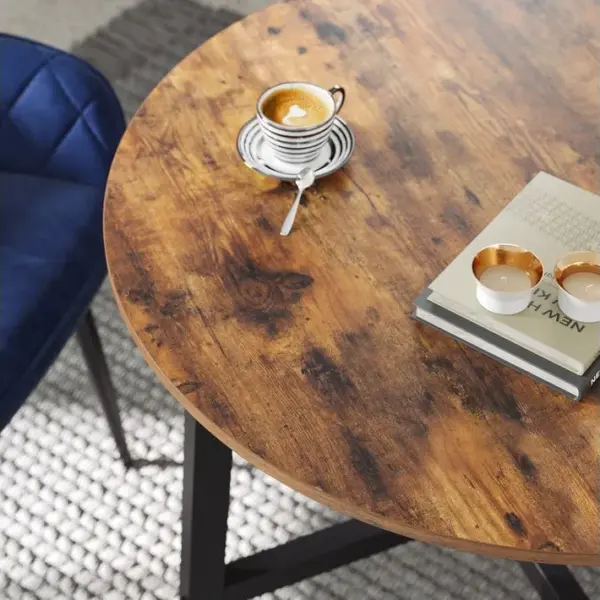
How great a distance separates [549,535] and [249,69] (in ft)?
2.01

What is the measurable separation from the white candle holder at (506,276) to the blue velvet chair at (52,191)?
1.61 ft

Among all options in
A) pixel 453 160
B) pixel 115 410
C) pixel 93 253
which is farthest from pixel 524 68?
pixel 115 410

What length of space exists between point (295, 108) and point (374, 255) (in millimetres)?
184

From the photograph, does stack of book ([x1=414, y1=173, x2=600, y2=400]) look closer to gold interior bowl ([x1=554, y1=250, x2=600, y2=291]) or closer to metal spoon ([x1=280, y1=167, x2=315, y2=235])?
gold interior bowl ([x1=554, y1=250, x2=600, y2=291])

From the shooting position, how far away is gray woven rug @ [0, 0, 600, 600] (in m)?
1.12

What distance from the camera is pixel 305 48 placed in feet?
3.23

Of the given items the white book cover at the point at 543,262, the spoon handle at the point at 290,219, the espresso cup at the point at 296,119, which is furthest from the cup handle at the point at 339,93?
the white book cover at the point at 543,262

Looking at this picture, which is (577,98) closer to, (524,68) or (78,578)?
(524,68)

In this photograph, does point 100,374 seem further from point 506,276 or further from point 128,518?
point 506,276

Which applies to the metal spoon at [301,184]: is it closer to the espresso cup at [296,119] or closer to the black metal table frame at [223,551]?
the espresso cup at [296,119]

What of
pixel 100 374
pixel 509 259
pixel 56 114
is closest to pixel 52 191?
pixel 56 114

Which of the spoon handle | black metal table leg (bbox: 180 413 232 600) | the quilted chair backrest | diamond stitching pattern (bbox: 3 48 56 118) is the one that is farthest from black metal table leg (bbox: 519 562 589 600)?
diamond stitching pattern (bbox: 3 48 56 118)

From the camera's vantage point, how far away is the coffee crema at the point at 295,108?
837 mm

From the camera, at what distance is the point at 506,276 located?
0.70 metres
